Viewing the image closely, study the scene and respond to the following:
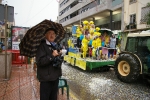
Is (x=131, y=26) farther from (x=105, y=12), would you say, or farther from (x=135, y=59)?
(x=135, y=59)

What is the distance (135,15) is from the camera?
882 inches

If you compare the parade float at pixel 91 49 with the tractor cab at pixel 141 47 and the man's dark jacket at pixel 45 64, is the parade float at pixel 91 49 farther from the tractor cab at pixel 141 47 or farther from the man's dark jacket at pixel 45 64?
the man's dark jacket at pixel 45 64

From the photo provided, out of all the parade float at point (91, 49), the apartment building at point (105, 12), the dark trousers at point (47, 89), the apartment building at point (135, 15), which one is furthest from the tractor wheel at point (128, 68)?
the apartment building at point (105, 12)

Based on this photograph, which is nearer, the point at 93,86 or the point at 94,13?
the point at 93,86

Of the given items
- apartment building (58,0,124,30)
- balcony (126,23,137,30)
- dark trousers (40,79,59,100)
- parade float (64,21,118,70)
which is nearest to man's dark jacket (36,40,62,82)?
dark trousers (40,79,59,100)

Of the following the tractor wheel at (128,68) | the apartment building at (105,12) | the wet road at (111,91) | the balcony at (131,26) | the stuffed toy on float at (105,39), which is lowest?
the wet road at (111,91)

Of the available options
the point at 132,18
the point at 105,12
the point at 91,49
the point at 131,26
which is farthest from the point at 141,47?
the point at 105,12

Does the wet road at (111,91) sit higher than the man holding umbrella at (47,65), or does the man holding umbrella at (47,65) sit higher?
the man holding umbrella at (47,65)

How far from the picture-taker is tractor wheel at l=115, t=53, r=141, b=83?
21.3ft

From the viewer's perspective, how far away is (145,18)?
2027cm

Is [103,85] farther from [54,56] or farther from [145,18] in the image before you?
[145,18]

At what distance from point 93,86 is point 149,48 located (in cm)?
259

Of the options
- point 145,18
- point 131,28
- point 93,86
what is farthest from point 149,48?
point 131,28

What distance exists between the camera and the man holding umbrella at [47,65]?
9.16 feet
